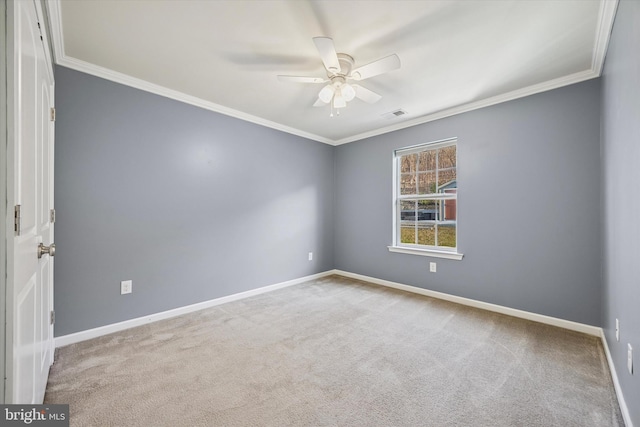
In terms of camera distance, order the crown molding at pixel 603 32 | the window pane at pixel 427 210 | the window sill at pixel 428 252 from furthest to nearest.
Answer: the window pane at pixel 427 210 → the window sill at pixel 428 252 → the crown molding at pixel 603 32

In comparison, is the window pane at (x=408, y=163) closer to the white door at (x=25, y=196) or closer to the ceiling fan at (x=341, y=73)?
the ceiling fan at (x=341, y=73)

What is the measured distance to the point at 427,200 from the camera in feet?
12.2

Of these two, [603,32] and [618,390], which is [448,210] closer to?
[603,32]

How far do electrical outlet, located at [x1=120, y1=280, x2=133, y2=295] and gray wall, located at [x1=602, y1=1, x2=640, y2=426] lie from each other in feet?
12.0

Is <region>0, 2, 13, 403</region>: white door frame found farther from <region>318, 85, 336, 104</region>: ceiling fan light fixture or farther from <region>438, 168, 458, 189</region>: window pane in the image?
<region>438, 168, 458, 189</region>: window pane

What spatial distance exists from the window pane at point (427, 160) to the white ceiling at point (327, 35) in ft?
2.71

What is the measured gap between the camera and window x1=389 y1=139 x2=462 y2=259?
346cm

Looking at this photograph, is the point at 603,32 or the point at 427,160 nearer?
the point at 603,32

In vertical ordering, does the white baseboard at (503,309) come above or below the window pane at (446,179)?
below

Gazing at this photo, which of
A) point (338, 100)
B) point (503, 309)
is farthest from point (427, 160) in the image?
point (503, 309)

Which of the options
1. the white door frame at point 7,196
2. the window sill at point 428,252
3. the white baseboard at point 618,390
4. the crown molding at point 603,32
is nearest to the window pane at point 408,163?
the window sill at point 428,252

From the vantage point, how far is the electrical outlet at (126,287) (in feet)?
8.32

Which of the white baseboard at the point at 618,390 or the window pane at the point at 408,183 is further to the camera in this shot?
the window pane at the point at 408,183

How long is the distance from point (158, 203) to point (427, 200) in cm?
338
